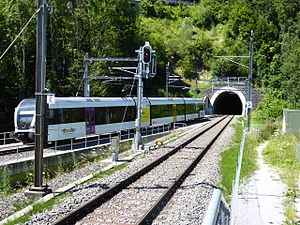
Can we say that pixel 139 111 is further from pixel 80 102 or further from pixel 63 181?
pixel 63 181

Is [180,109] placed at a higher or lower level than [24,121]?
higher

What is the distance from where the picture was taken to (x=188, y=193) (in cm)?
1307

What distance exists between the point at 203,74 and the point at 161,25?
24.1 meters

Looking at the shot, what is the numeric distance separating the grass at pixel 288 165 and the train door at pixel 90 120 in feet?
34.0

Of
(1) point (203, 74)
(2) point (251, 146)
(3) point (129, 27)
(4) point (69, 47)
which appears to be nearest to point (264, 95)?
(1) point (203, 74)

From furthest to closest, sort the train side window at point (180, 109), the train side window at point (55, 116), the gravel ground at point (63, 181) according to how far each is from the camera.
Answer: the train side window at point (180, 109) < the train side window at point (55, 116) < the gravel ground at point (63, 181)

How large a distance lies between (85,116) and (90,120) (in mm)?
771

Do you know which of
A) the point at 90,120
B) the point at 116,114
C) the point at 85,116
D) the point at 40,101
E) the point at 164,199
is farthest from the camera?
the point at 116,114

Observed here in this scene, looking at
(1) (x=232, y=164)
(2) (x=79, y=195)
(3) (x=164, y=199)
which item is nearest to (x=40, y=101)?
(2) (x=79, y=195)

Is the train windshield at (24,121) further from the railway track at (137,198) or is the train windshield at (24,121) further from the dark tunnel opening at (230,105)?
the dark tunnel opening at (230,105)

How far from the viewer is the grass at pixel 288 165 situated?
37.4ft

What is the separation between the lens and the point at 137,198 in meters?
12.5

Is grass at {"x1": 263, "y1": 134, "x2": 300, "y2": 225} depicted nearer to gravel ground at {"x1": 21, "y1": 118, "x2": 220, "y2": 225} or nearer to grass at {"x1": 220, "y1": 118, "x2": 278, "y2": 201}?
grass at {"x1": 220, "y1": 118, "x2": 278, "y2": 201}

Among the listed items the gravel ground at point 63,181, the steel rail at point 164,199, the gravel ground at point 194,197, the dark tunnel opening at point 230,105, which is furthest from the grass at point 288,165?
the dark tunnel opening at point 230,105
